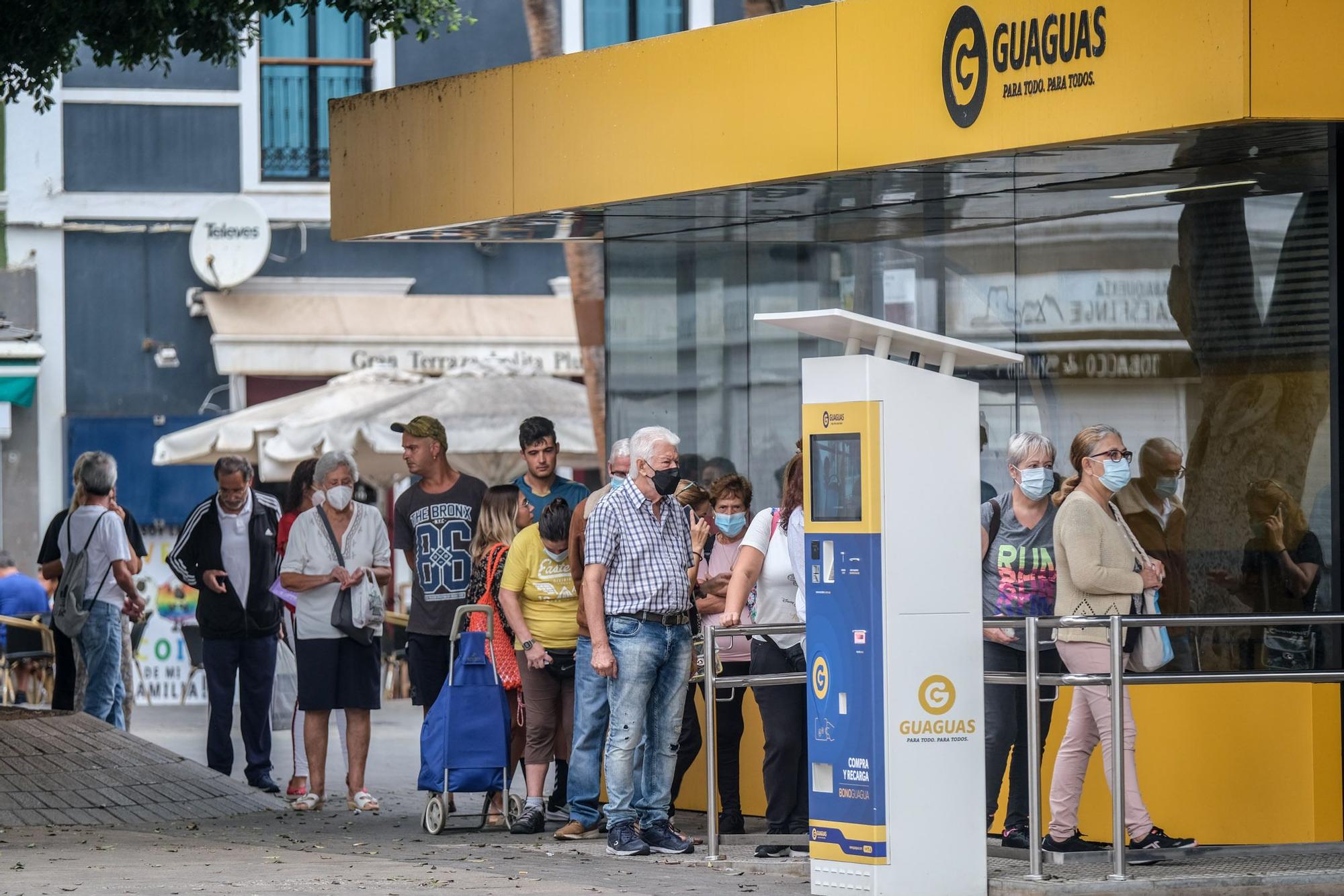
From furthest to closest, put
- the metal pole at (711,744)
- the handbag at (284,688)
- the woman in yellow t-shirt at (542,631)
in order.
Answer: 1. the handbag at (284,688)
2. the woman in yellow t-shirt at (542,631)
3. the metal pole at (711,744)

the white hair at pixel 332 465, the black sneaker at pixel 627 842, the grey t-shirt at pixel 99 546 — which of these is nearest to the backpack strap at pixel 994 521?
the black sneaker at pixel 627 842

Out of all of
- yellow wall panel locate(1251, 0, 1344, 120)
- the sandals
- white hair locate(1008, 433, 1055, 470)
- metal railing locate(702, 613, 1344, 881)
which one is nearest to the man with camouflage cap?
the sandals

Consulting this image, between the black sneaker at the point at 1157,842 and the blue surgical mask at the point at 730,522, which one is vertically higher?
the blue surgical mask at the point at 730,522

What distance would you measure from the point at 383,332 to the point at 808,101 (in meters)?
13.6

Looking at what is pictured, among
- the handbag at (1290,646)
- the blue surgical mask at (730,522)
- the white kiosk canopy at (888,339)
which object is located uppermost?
the white kiosk canopy at (888,339)

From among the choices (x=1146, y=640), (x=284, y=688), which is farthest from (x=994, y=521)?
(x=284, y=688)

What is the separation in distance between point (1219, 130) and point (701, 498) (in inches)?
121

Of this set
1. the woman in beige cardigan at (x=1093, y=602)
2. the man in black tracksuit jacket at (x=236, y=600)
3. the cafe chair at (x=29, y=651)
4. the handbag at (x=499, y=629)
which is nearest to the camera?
the woman in beige cardigan at (x=1093, y=602)

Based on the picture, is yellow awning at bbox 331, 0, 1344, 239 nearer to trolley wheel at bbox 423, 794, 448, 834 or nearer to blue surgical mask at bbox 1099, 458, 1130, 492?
blue surgical mask at bbox 1099, 458, 1130, 492

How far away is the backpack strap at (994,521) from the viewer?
960 centimetres

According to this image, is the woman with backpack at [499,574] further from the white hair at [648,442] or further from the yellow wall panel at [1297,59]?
the yellow wall panel at [1297,59]

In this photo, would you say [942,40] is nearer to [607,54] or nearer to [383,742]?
[607,54]

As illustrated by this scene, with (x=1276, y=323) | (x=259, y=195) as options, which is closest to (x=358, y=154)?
(x=1276, y=323)

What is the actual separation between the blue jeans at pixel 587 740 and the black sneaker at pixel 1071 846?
1971 mm
